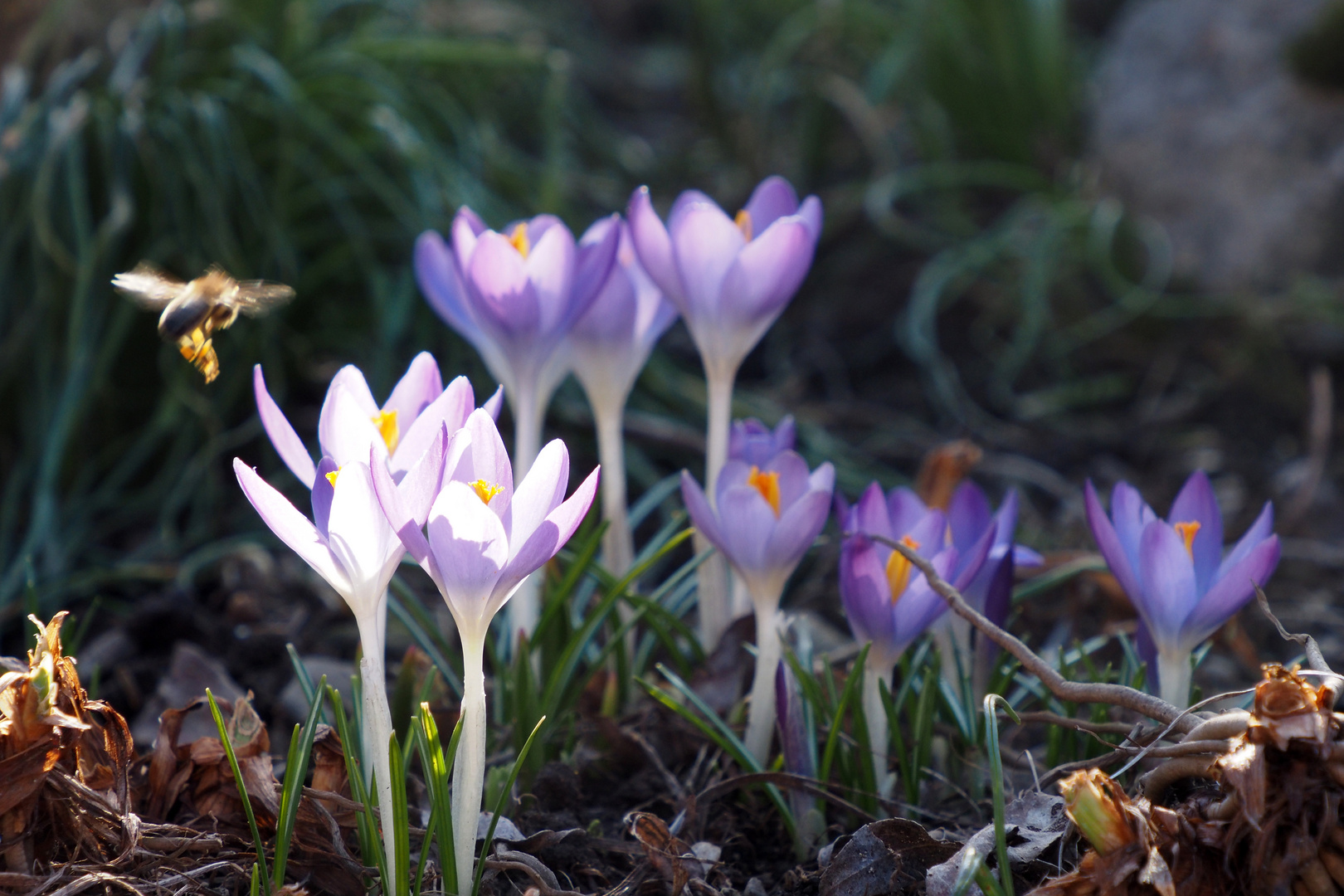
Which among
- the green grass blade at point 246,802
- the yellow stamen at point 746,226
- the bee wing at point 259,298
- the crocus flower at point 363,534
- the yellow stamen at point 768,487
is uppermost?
the yellow stamen at point 746,226

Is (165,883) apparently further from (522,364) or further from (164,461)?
(164,461)

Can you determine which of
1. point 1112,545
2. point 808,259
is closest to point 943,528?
point 1112,545

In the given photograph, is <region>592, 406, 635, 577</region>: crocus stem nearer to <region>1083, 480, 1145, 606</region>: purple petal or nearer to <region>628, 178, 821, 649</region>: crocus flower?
<region>628, 178, 821, 649</region>: crocus flower

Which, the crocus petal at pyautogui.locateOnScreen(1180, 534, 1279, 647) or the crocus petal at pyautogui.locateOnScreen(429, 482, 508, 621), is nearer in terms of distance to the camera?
the crocus petal at pyautogui.locateOnScreen(429, 482, 508, 621)

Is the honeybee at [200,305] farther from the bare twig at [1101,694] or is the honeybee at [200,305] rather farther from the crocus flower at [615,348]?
the bare twig at [1101,694]

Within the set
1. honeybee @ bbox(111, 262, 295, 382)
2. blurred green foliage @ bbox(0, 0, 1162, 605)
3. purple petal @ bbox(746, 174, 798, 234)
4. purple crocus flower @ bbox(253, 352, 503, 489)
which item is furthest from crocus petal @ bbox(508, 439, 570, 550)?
blurred green foliage @ bbox(0, 0, 1162, 605)

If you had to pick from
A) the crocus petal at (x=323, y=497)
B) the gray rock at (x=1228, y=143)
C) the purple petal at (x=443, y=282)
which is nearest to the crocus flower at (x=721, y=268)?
the purple petal at (x=443, y=282)
